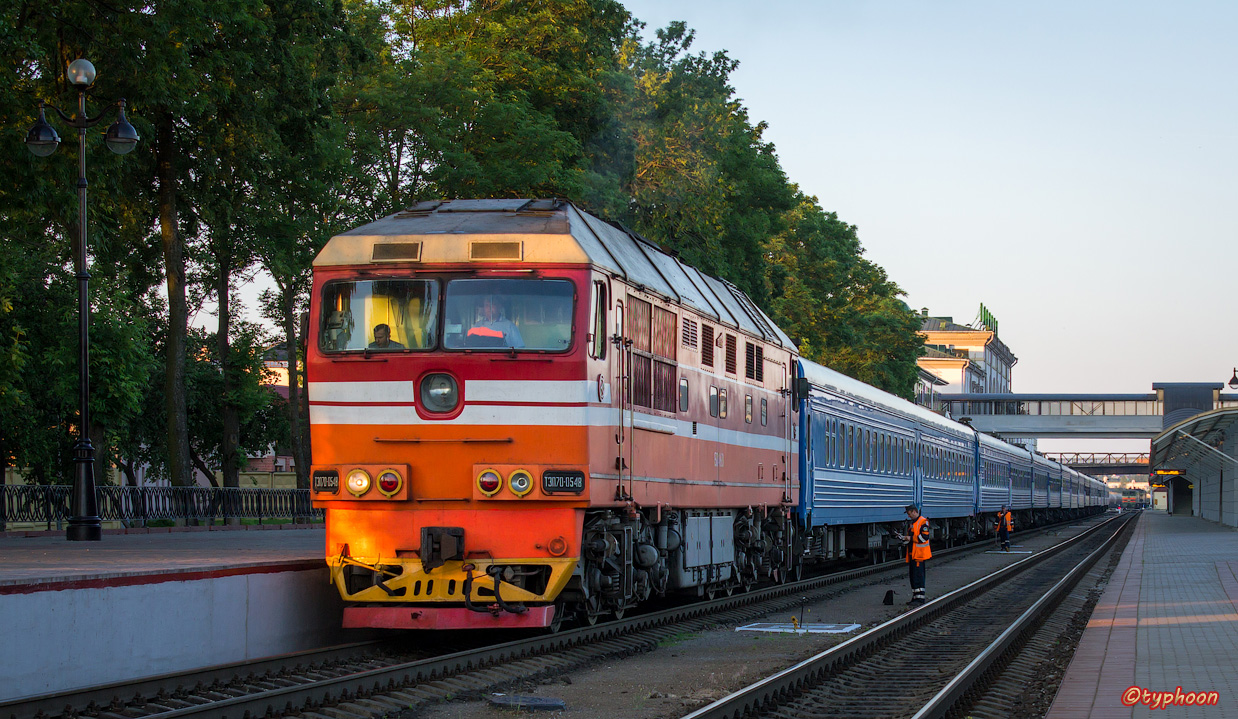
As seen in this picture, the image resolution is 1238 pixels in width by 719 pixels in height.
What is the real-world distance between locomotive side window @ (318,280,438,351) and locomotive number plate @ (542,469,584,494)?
1635 mm

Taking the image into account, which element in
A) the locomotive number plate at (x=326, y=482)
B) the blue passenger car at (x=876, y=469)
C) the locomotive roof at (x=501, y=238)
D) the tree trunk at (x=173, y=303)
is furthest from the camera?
the tree trunk at (x=173, y=303)

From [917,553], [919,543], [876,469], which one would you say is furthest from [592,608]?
[876,469]

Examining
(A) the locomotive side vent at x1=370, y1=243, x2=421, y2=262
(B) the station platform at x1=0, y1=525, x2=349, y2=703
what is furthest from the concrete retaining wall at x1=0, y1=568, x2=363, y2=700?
(A) the locomotive side vent at x1=370, y1=243, x2=421, y2=262

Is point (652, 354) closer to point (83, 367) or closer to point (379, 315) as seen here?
point (379, 315)

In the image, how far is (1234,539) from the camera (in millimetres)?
43438

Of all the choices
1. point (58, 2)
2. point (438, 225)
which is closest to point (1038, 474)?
point (58, 2)

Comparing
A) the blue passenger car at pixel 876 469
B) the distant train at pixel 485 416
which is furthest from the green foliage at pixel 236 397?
the distant train at pixel 485 416

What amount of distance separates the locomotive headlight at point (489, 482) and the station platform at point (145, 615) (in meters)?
2.37

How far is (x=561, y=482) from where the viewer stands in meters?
12.4

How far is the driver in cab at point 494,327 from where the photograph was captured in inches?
494

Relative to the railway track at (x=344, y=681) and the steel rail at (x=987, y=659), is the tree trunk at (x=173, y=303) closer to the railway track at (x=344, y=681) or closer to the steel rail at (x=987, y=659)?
the railway track at (x=344, y=681)

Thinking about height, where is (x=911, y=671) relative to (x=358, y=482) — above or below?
below

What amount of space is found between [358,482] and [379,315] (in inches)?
62.7

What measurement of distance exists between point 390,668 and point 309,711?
4.09 ft
